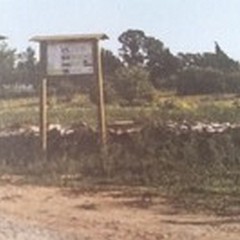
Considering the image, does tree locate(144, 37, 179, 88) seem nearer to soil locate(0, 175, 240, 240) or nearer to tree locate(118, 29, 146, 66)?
tree locate(118, 29, 146, 66)

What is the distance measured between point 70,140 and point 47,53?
4.56 ft

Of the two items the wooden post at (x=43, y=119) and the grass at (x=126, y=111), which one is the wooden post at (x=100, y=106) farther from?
the grass at (x=126, y=111)

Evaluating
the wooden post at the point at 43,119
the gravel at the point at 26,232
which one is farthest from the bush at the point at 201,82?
the gravel at the point at 26,232

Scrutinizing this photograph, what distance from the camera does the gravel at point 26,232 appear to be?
7.11 meters

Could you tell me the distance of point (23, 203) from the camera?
361 inches

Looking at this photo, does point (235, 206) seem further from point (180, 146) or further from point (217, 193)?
point (180, 146)

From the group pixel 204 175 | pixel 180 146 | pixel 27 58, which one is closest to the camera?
pixel 204 175

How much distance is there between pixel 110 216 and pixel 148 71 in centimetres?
1890

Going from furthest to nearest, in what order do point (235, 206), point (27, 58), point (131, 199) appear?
point (27, 58)
point (131, 199)
point (235, 206)

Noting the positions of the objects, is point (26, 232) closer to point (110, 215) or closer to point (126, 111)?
point (110, 215)

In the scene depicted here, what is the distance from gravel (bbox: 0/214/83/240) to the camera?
7.11 metres

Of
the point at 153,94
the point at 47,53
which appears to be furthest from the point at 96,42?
the point at 153,94

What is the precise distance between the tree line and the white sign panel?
9988 millimetres

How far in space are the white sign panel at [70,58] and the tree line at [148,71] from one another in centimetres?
999
